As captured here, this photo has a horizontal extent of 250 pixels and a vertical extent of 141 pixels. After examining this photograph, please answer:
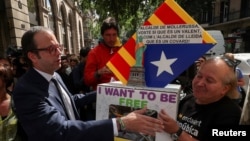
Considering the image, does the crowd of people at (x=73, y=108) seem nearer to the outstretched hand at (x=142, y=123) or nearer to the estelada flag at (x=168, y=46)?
the outstretched hand at (x=142, y=123)

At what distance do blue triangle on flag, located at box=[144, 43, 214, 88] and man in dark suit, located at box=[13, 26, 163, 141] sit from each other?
0.71 ft

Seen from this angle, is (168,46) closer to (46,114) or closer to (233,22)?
(46,114)

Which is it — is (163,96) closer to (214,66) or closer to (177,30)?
(177,30)

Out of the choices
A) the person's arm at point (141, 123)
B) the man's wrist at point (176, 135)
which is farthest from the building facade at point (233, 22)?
the person's arm at point (141, 123)

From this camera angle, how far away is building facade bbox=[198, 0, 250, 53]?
2621 cm

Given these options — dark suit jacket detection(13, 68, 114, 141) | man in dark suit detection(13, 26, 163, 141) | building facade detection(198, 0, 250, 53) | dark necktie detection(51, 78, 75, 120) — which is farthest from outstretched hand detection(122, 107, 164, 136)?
building facade detection(198, 0, 250, 53)

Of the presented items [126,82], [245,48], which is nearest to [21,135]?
[126,82]

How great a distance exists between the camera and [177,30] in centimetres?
151

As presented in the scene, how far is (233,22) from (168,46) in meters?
30.1

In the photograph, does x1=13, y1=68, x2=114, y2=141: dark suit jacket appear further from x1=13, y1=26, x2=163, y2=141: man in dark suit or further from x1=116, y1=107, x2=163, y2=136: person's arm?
x1=116, y1=107, x2=163, y2=136: person's arm

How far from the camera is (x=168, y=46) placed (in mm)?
1548

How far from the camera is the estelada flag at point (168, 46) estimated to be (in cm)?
147

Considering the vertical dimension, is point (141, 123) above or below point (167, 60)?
below

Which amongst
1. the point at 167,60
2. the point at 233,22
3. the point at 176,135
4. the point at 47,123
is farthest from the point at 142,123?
the point at 233,22
